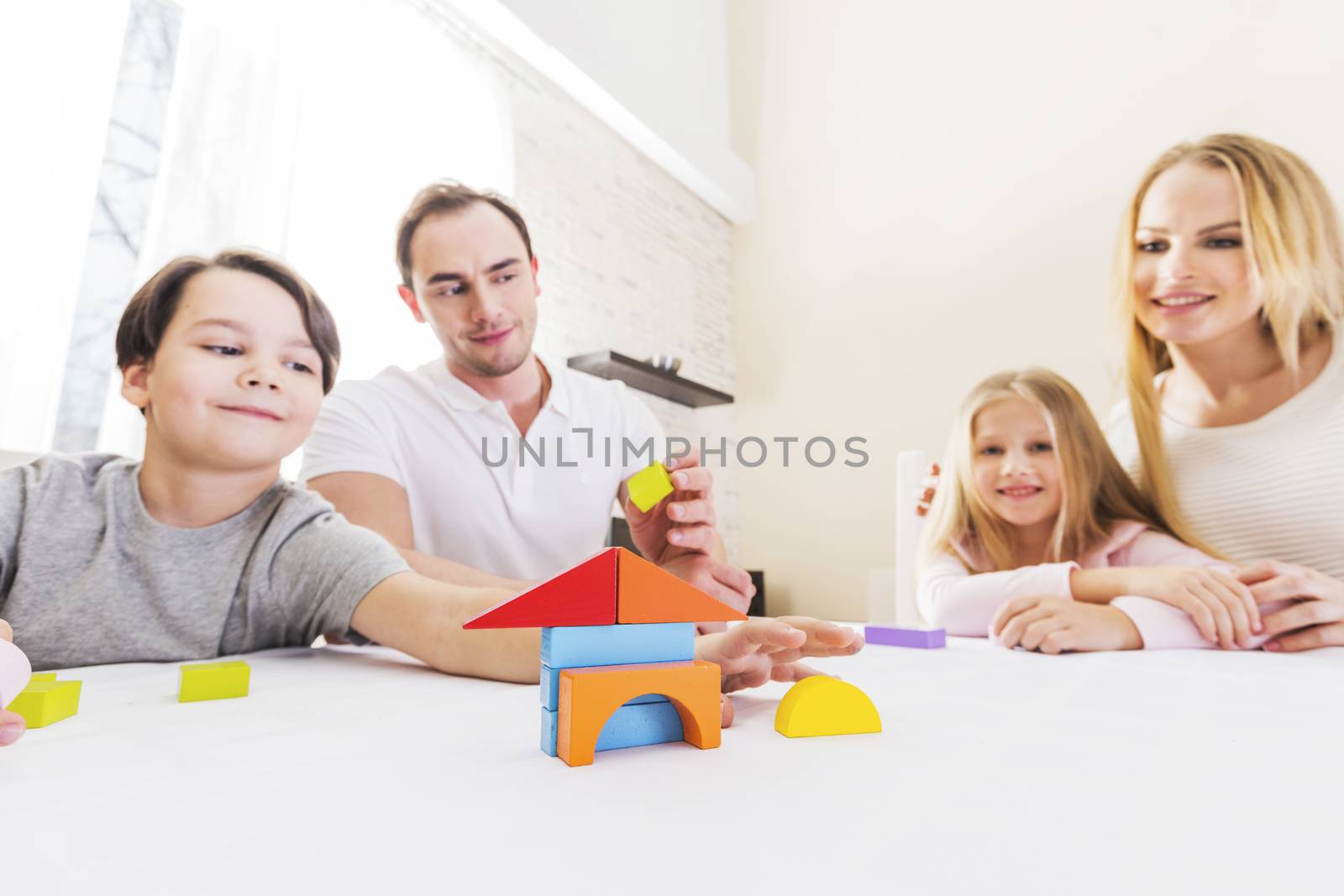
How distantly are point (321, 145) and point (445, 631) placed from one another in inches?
64.9

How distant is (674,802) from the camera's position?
13.5 inches

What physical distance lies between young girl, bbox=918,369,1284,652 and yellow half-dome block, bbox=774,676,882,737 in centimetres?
57

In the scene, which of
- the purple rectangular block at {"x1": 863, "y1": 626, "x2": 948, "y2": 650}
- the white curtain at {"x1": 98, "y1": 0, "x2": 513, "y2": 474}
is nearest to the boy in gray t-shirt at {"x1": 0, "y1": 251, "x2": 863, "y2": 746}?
the purple rectangular block at {"x1": 863, "y1": 626, "x2": 948, "y2": 650}

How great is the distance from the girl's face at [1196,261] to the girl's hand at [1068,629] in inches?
28.2

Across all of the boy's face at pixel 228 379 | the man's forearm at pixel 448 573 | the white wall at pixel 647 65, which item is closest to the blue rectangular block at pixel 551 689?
the boy's face at pixel 228 379

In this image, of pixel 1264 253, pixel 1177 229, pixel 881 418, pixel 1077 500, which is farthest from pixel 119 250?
pixel 881 418

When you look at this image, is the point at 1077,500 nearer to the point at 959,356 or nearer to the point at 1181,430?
the point at 1181,430

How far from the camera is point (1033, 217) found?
2729 mm

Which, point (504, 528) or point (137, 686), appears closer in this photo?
point (137, 686)

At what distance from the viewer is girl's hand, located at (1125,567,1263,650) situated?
3.08 feet

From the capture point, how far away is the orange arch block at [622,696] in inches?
15.6

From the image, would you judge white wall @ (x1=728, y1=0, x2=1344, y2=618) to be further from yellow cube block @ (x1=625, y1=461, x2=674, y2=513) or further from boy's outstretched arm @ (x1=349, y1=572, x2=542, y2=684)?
boy's outstretched arm @ (x1=349, y1=572, x2=542, y2=684)

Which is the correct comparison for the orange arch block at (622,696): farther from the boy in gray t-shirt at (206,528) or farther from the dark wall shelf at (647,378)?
the dark wall shelf at (647,378)

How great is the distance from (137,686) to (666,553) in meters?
0.63
